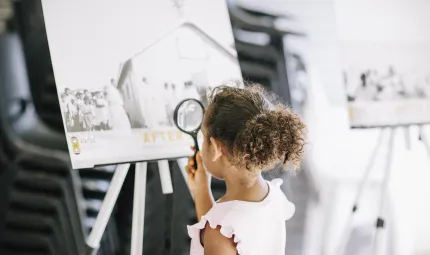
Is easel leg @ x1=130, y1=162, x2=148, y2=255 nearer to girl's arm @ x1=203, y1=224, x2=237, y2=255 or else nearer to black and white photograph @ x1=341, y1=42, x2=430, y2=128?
girl's arm @ x1=203, y1=224, x2=237, y2=255

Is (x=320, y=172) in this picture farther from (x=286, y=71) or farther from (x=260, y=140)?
(x=260, y=140)

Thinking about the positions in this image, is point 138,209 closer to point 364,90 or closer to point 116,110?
point 116,110

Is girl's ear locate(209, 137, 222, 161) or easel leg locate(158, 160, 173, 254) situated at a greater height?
girl's ear locate(209, 137, 222, 161)

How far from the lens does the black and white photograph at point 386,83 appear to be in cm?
192

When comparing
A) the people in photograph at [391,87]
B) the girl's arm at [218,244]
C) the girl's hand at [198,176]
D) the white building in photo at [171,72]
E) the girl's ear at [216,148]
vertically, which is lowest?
the girl's arm at [218,244]

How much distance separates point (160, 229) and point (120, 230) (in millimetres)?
124

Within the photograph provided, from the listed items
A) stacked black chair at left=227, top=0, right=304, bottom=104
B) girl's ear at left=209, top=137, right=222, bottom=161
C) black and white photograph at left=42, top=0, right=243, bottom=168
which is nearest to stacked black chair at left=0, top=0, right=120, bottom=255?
black and white photograph at left=42, top=0, right=243, bottom=168

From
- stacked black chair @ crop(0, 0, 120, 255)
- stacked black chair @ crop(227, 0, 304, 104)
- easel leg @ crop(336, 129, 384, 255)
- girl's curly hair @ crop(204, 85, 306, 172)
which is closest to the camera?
girl's curly hair @ crop(204, 85, 306, 172)

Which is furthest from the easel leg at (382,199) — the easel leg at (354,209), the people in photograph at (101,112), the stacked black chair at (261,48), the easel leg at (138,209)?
the people in photograph at (101,112)

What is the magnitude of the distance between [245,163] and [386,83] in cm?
99

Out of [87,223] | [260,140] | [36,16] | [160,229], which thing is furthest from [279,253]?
[36,16]

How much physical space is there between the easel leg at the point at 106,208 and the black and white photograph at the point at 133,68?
0.05m

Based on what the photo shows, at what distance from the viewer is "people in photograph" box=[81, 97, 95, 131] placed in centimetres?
138

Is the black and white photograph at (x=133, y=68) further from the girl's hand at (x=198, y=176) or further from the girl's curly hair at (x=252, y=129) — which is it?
the girl's curly hair at (x=252, y=129)
